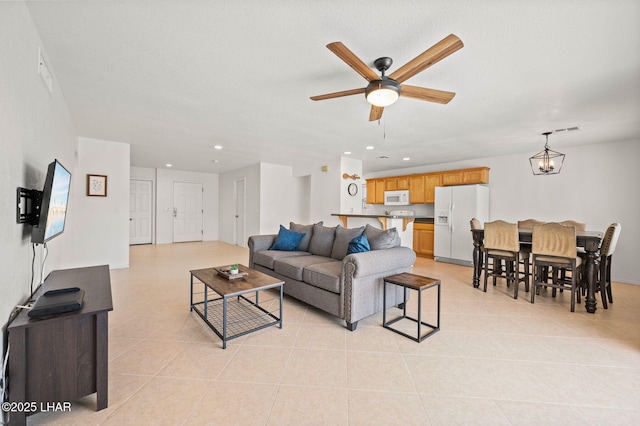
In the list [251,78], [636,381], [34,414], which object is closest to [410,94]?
[251,78]

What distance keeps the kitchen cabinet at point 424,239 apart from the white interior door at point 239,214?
15.1 ft

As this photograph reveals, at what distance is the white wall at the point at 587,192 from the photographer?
14.6ft

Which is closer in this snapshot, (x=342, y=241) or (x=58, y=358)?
(x=58, y=358)

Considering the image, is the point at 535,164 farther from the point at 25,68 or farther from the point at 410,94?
the point at 25,68

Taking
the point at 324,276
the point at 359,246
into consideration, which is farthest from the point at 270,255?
the point at 359,246

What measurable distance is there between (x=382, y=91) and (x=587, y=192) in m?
5.07

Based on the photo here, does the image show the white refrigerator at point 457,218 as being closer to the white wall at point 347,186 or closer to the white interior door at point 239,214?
the white wall at point 347,186

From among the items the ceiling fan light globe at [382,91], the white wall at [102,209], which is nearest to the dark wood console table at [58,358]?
the ceiling fan light globe at [382,91]

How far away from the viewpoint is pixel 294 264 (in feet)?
10.7

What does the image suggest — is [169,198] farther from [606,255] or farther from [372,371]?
[606,255]

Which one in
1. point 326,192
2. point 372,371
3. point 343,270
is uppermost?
point 326,192

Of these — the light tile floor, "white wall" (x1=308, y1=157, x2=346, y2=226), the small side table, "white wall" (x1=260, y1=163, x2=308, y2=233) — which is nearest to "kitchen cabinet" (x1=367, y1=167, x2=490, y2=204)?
"white wall" (x1=308, y1=157, x2=346, y2=226)

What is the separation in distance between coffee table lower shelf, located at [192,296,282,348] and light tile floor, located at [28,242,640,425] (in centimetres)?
8

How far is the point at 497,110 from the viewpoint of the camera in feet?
10.6
